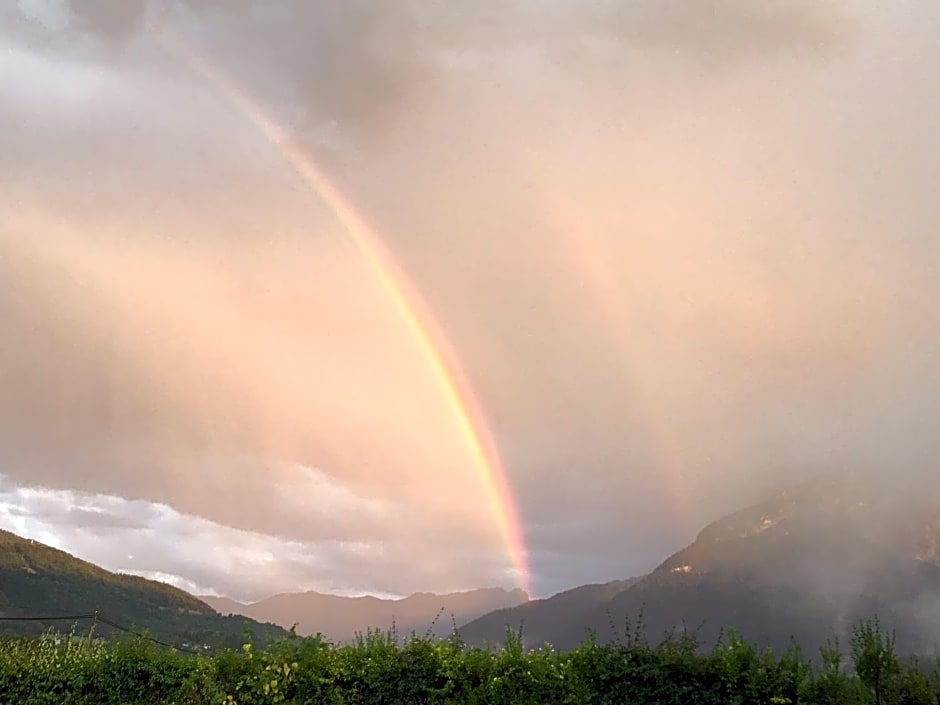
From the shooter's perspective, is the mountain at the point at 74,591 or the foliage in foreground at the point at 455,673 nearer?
the foliage in foreground at the point at 455,673

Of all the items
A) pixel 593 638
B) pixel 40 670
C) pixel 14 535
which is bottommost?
pixel 40 670

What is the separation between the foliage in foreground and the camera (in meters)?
10.3

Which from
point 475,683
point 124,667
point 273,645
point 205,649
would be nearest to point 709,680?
point 475,683

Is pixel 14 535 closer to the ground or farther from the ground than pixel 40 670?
farther from the ground

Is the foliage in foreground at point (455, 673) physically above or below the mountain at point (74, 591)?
below

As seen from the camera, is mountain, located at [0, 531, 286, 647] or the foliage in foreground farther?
mountain, located at [0, 531, 286, 647]

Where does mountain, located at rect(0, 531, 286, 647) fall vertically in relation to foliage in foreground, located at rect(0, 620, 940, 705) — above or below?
above

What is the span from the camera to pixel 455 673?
40.4 feet

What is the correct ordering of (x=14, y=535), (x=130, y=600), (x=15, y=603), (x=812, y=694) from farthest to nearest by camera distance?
(x=14, y=535)
(x=130, y=600)
(x=15, y=603)
(x=812, y=694)

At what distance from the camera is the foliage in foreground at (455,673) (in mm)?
10320

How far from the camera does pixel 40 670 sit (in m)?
14.9

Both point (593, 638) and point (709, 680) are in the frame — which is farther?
point (593, 638)

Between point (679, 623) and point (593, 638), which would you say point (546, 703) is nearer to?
point (593, 638)

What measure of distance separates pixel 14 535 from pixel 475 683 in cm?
14928
